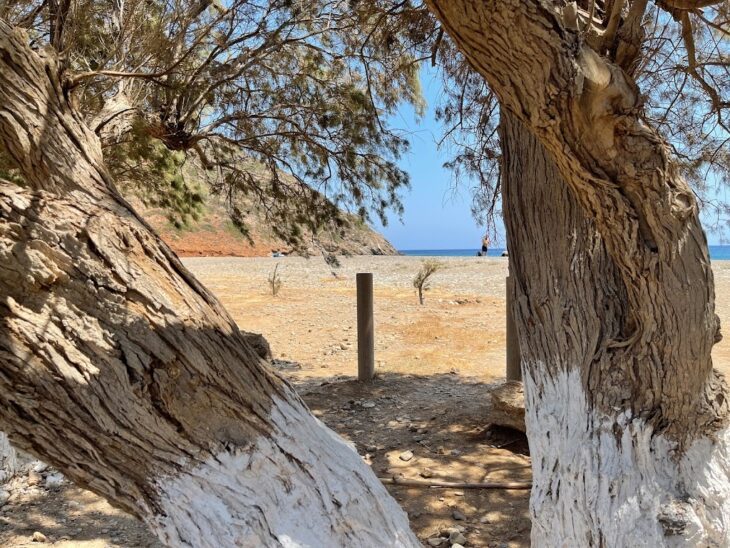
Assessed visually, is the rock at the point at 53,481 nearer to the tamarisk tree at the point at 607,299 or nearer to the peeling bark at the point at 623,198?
the tamarisk tree at the point at 607,299

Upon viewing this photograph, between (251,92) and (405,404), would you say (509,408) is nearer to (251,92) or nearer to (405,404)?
(405,404)

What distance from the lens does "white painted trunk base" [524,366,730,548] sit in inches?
68.4

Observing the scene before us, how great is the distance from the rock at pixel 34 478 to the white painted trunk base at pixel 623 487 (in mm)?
3077

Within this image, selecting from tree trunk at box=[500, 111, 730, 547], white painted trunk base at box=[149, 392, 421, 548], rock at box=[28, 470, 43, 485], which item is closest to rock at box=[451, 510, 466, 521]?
tree trunk at box=[500, 111, 730, 547]

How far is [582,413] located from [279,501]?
1.05 meters

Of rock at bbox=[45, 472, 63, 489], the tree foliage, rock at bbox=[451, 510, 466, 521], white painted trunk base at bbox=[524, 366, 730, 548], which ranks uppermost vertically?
the tree foliage

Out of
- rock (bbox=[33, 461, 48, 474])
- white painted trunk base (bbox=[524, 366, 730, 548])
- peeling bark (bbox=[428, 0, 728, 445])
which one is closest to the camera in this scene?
peeling bark (bbox=[428, 0, 728, 445])

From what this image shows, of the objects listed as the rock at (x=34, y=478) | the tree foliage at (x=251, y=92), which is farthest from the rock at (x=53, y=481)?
the tree foliage at (x=251, y=92)

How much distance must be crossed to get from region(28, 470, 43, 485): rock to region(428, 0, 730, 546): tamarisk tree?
3.08 m

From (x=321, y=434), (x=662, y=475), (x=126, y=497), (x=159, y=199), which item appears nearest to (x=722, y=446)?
(x=662, y=475)

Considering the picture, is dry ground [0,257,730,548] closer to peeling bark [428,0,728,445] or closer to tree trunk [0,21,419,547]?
peeling bark [428,0,728,445]

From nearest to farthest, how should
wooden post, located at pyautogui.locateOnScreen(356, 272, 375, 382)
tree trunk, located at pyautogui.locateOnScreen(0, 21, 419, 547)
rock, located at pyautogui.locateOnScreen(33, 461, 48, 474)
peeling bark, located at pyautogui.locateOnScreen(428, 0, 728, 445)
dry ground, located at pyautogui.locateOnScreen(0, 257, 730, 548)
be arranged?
tree trunk, located at pyautogui.locateOnScreen(0, 21, 419, 547), peeling bark, located at pyautogui.locateOnScreen(428, 0, 728, 445), dry ground, located at pyautogui.locateOnScreen(0, 257, 730, 548), rock, located at pyautogui.locateOnScreen(33, 461, 48, 474), wooden post, located at pyautogui.locateOnScreen(356, 272, 375, 382)

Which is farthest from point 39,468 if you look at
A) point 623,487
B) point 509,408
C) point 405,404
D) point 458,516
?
point 623,487

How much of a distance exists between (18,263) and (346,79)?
4653 mm
